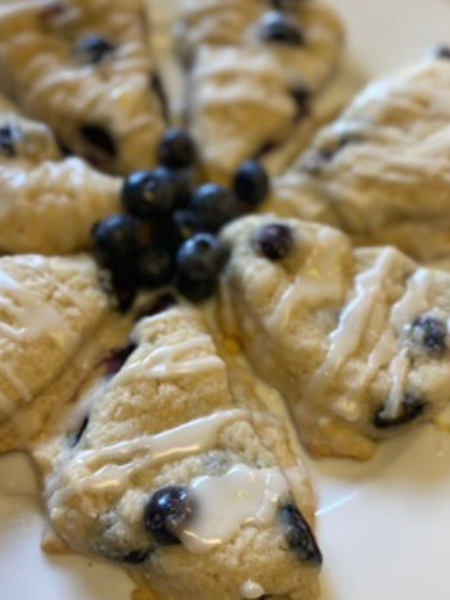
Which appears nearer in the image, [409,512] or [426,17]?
[409,512]

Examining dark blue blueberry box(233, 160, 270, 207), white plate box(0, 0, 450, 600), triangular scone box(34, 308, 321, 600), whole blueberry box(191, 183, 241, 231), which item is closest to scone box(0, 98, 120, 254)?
whole blueberry box(191, 183, 241, 231)

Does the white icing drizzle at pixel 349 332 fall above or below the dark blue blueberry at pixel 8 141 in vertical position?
below

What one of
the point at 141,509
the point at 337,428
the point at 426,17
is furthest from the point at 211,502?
the point at 426,17

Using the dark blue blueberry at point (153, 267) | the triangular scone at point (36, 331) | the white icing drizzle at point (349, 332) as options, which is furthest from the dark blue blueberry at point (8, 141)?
the white icing drizzle at point (349, 332)

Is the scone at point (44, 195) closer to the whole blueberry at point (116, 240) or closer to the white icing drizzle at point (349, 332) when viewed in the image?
the whole blueberry at point (116, 240)

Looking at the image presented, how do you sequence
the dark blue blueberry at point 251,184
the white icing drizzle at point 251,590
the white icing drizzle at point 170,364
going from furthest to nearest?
the dark blue blueberry at point 251,184 → the white icing drizzle at point 170,364 → the white icing drizzle at point 251,590

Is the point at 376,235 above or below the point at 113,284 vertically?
below

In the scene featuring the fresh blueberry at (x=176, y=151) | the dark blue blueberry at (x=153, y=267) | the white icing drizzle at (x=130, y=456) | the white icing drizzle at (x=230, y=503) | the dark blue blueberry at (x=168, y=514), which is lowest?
the white icing drizzle at (x=230, y=503)

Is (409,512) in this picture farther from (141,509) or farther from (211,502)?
(141,509)
